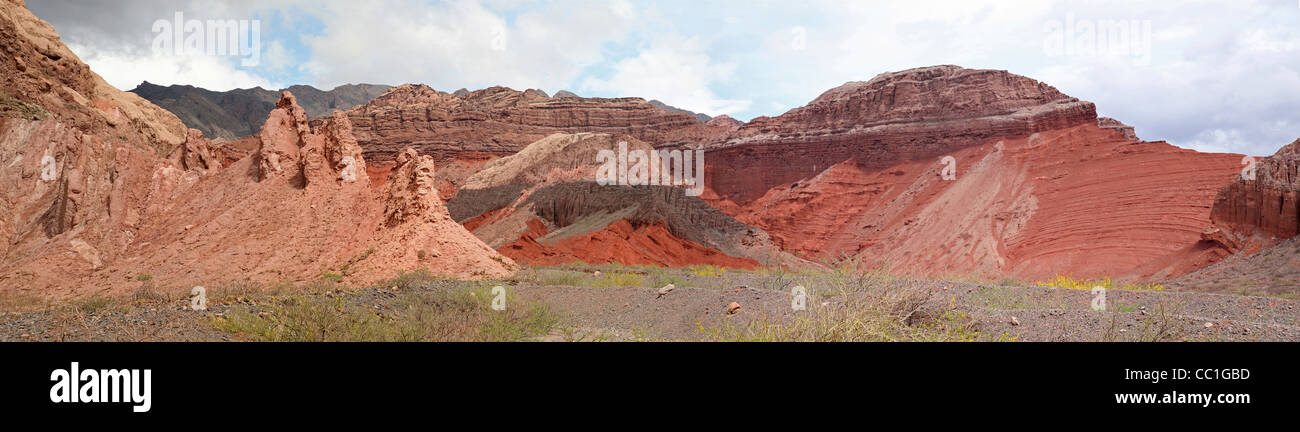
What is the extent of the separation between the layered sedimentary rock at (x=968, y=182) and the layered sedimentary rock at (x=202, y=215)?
10.4 meters

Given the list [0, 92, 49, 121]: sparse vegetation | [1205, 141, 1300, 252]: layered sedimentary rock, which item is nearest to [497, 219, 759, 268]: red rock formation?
[0, 92, 49, 121]: sparse vegetation

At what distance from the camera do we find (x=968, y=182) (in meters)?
34.8

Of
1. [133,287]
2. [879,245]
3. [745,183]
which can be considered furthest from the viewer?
[745,183]

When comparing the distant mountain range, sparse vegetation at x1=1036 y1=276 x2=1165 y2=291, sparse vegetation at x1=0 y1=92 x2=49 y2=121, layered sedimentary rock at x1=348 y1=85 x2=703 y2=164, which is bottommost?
sparse vegetation at x1=1036 y1=276 x2=1165 y2=291

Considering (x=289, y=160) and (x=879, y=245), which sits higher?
(x=289, y=160)

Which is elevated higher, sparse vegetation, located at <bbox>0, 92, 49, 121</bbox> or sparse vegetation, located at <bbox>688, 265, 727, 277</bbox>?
sparse vegetation, located at <bbox>0, 92, 49, 121</bbox>

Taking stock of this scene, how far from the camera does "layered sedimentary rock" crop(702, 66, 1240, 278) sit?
23.6m

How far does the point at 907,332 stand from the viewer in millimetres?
4926

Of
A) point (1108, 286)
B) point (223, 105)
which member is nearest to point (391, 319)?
point (1108, 286)

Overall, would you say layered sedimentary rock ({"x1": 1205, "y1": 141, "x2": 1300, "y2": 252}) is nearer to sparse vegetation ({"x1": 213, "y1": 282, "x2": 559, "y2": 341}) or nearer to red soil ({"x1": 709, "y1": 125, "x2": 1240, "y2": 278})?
red soil ({"x1": 709, "y1": 125, "x2": 1240, "y2": 278})

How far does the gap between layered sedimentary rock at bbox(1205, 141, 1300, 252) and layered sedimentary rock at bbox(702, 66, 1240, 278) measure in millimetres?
896
